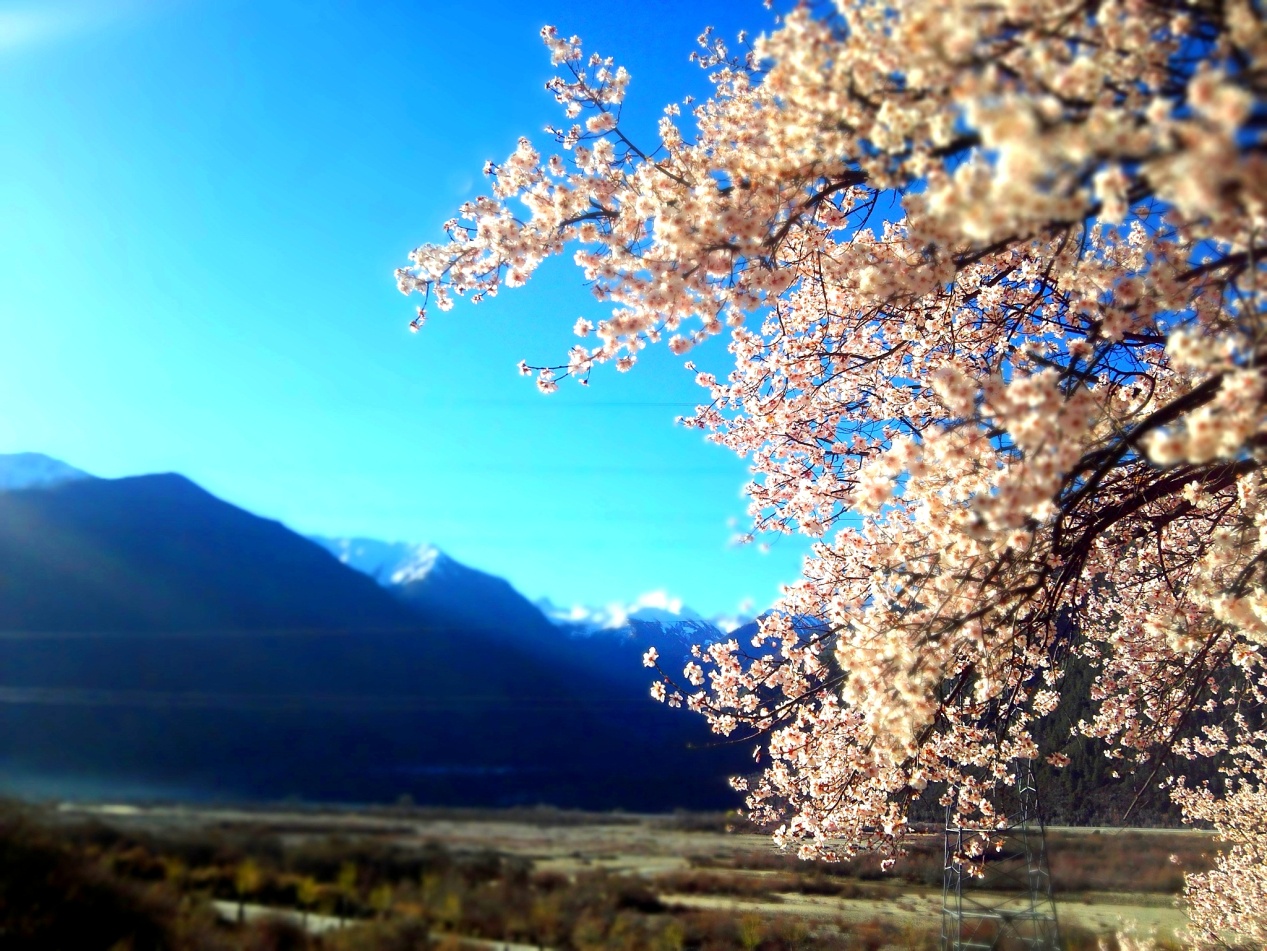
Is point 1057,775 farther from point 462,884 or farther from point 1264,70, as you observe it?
point 1264,70

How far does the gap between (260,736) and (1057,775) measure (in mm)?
9415

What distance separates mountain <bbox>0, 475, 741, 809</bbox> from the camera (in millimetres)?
2912

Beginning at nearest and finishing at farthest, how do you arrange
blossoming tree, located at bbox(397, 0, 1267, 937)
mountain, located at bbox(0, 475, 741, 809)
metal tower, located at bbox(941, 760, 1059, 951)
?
1. blossoming tree, located at bbox(397, 0, 1267, 937)
2. mountain, located at bbox(0, 475, 741, 809)
3. metal tower, located at bbox(941, 760, 1059, 951)

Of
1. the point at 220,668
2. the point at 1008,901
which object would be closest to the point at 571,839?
the point at 220,668

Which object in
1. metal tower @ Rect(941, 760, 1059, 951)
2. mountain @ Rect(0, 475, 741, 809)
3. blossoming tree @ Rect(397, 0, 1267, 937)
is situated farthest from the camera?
metal tower @ Rect(941, 760, 1059, 951)

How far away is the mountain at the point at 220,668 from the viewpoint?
291cm

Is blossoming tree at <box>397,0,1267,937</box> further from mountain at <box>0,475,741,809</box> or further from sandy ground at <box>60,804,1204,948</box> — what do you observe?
mountain at <box>0,475,741,809</box>

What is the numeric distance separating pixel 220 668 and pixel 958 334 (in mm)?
4593

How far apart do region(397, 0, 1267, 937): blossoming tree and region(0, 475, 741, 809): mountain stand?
180 centimetres

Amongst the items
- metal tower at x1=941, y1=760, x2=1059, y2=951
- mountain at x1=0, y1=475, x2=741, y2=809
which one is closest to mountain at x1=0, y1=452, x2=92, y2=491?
mountain at x1=0, y1=475, x2=741, y2=809

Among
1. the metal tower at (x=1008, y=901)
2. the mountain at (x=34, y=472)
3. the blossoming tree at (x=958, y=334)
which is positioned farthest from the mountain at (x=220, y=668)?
the metal tower at (x=1008, y=901)

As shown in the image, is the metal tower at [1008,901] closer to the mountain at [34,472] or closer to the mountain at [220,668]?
the mountain at [220,668]

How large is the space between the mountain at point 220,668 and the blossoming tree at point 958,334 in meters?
1.80

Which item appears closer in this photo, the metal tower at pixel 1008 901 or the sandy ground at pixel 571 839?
the sandy ground at pixel 571 839
